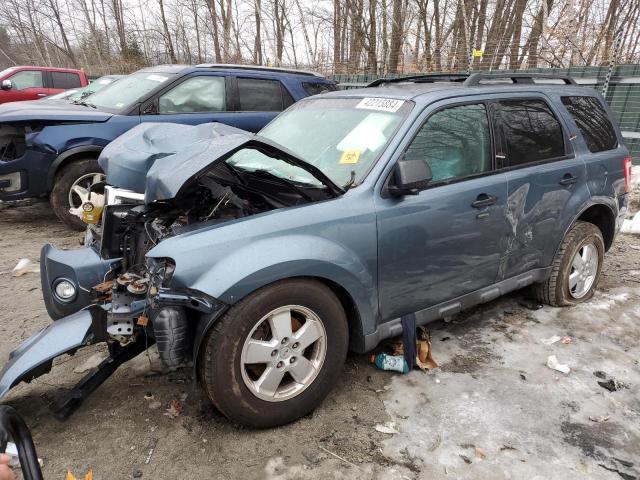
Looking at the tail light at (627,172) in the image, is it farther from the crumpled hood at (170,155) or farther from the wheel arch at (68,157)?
the wheel arch at (68,157)

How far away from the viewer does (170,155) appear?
9.12ft

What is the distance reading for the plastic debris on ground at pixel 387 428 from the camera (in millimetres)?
2502

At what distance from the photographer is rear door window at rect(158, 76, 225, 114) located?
5965 mm

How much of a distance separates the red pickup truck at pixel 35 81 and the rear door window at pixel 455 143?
1237cm

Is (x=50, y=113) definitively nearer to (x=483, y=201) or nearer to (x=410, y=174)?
(x=410, y=174)

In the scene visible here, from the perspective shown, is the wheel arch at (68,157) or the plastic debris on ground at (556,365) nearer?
the plastic debris on ground at (556,365)

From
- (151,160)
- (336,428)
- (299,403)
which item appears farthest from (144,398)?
(151,160)

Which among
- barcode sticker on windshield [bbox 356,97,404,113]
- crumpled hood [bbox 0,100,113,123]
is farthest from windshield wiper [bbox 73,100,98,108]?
barcode sticker on windshield [bbox 356,97,404,113]

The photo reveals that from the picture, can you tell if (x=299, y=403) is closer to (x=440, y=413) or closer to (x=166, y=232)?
(x=440, y=413)

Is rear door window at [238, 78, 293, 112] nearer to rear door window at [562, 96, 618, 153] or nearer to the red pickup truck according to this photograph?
rear door window at [562, 96, 618, 153]

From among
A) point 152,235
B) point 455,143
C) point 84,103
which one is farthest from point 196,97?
point 455,143

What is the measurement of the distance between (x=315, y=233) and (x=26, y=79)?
13.3m

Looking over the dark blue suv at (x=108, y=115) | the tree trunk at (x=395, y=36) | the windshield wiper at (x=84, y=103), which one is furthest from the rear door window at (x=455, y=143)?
the tree trunk at (x=395, y=36)

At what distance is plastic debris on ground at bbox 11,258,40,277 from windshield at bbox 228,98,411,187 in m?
2.87
